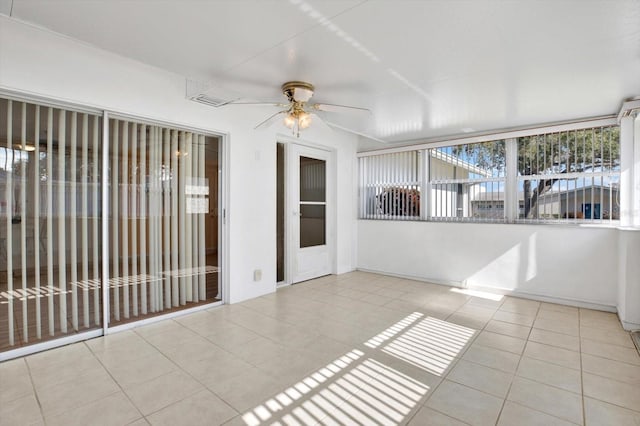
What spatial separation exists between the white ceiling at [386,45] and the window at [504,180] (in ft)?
2.24

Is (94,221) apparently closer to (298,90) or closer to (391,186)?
(298,90)

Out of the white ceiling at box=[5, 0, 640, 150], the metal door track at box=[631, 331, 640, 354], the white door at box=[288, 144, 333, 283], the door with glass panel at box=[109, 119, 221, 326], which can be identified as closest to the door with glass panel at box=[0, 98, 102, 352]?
the door with glass panel at box=[109, 119, 221, 326]

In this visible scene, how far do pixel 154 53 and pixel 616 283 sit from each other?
17.3 ft

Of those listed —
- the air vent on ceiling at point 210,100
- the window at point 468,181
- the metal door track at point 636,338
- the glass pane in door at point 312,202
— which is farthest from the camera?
the glass pane in door at point 312,202

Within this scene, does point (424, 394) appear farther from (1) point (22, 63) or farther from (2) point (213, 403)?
(1) point (22, 63)

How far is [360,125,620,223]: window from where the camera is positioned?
3865 mm

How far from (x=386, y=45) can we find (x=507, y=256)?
11.2 ft

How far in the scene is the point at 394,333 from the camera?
119 inches

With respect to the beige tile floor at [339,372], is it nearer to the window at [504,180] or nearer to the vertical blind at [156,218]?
the vertical blind at [156,218]

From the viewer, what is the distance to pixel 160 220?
3385 mm

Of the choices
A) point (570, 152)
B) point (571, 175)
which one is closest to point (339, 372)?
point (571, 175)

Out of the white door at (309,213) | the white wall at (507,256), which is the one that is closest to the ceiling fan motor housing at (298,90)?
the white door at (309,213)

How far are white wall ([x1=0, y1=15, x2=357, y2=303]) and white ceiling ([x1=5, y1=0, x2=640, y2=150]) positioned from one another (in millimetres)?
450

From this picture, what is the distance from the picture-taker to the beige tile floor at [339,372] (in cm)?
184
